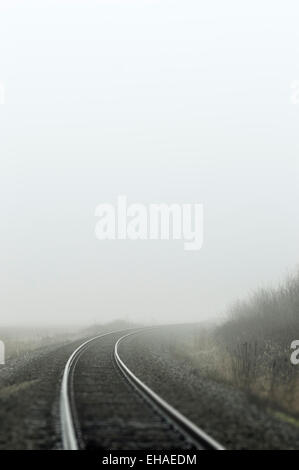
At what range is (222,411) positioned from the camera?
774 centimetres

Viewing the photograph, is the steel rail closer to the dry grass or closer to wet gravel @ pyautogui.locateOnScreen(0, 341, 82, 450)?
wet gravel @ pyautogui.locateOnScreen(0, 341, 82, 450)

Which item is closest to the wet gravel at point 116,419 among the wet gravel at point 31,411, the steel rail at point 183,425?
the steel rail at point 183,425

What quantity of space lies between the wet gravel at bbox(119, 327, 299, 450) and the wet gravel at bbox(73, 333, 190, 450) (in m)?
0.70

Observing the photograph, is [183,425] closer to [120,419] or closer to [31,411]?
[120,419]

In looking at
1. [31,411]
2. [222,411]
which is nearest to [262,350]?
[222,411]

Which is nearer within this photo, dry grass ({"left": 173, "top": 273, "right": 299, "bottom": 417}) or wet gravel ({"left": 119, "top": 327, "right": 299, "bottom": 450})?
wet gravel ({"left": 119, "top": 327, "right": 299, "bottom": 450})

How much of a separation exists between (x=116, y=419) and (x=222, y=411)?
2120 mm

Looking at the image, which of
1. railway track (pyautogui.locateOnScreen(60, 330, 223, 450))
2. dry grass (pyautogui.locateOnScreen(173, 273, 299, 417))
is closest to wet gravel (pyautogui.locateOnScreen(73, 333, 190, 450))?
railway track (pyautogui.locateOnScreen(60, 330, 223, 450))

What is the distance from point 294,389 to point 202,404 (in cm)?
290

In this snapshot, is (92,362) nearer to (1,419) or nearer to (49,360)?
(49,360)

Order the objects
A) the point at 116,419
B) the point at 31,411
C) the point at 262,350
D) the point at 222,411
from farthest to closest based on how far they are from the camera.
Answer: the point at 262,350
the point at 222,411
the point at 31,411
the point at 116,419

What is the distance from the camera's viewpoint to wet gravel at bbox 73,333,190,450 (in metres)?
5.79

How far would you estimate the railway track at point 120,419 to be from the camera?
18.8 feet
